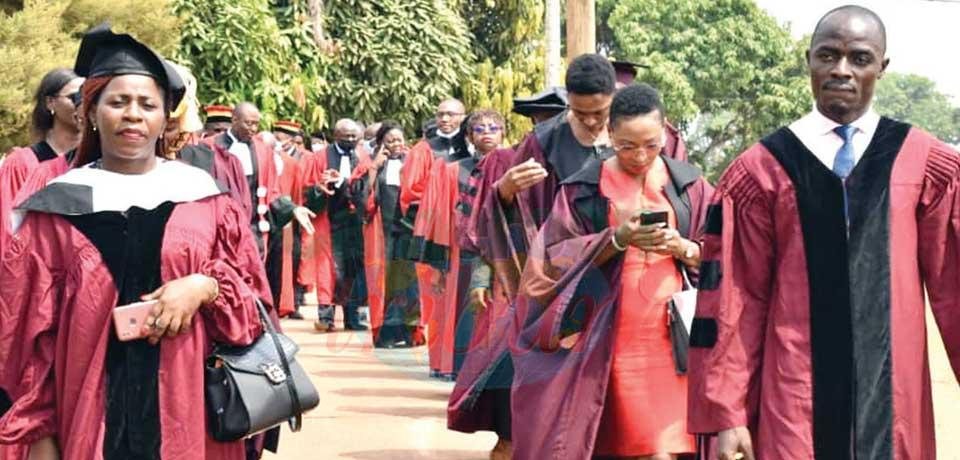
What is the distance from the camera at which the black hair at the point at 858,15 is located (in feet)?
16.0

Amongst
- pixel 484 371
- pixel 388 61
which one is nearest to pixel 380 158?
pixel 484 371

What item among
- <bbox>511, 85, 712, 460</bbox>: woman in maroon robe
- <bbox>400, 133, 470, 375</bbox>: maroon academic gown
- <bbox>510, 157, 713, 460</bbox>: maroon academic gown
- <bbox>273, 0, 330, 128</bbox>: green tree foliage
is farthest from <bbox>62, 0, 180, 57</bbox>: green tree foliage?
<bbox>511, 85, 712, 460</bbox>: woman in maroon robe

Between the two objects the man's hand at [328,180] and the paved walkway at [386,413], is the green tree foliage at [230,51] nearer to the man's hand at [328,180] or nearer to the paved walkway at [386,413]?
the man's hand at [328,180]

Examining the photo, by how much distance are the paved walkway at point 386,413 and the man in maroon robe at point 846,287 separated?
16.0 ft

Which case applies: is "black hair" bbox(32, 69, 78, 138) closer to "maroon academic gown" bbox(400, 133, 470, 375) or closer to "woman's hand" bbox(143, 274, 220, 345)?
"woman's hand" bbox(143, 274, 220, 345)

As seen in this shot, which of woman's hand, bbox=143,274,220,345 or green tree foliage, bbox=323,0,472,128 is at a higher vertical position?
green tree foliage, bbox=323,0,472,128

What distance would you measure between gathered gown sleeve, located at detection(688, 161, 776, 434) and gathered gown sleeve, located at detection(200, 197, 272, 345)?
1.41m

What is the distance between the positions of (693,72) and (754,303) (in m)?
53.7

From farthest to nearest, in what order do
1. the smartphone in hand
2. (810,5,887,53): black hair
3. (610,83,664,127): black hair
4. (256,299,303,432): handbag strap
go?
(610,83,664,127): black hair → the smartphone in hand → (256,299,303,432): handbag strap → (810,5,887,53): black hair

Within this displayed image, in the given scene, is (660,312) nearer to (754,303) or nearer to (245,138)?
(754,303)

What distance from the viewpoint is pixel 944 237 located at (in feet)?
15.7

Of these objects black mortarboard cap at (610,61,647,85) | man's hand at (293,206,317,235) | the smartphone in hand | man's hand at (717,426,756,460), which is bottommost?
man's hand at (717,426,756,460)

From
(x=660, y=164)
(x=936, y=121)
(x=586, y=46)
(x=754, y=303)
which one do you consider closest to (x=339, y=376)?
(x=586, y=46)

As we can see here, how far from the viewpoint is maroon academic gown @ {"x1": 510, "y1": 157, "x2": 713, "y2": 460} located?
6.68 metres
